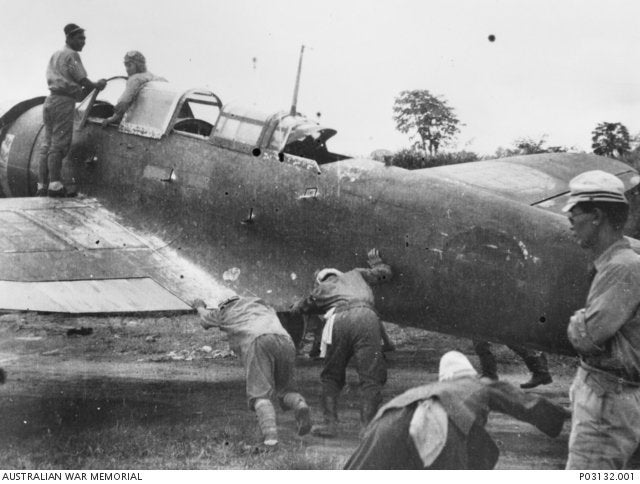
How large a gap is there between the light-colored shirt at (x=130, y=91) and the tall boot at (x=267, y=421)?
14.6ft

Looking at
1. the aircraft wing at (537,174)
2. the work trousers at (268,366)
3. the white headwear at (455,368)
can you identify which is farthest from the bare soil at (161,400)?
the white headwear at (455,368)

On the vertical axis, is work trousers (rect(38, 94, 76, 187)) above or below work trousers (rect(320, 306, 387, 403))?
above

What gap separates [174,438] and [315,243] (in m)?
2.28

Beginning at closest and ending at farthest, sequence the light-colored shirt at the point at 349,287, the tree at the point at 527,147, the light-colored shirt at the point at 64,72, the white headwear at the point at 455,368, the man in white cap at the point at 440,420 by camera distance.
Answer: the man in white cap at the point at 440,420
the white headwear at the point at 455,368
the light-colored shirt at the point at 349,287
the light-colored shirt at the point at 64,72
the tree at the point at 527,147

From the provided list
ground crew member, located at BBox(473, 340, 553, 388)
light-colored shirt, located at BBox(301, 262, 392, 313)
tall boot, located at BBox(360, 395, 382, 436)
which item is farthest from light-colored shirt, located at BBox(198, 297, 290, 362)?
ground crew member, located at BBox(473, 340, 553, 388)

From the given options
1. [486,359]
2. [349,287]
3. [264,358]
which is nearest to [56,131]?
[264,358]

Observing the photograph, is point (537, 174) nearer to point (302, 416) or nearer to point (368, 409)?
point (368, 409)

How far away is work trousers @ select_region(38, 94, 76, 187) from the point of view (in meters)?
8.70

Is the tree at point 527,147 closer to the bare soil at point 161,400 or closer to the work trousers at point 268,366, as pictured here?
the bare soil at point 161,400

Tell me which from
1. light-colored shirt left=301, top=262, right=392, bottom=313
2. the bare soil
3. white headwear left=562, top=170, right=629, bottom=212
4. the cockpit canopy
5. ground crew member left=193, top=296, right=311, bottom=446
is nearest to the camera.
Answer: white headwear left=562, top=170, right=629, bottom=212

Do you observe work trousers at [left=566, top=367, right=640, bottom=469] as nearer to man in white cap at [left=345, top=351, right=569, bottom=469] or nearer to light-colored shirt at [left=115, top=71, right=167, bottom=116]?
man in white cap at [left=345, top=351, right=569, bottom=469]

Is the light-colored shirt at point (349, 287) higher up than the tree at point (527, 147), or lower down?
lower down

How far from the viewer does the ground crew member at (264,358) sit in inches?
242
